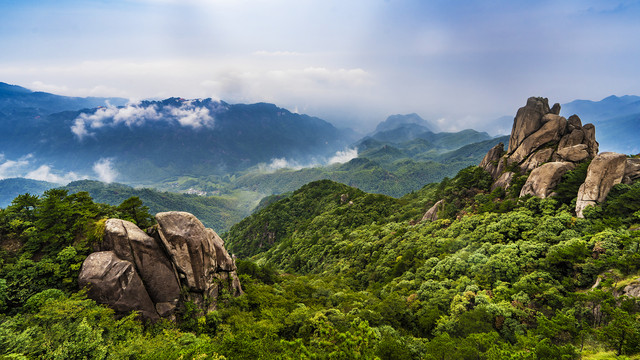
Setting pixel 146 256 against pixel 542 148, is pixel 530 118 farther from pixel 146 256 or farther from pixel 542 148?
pixel 146 256

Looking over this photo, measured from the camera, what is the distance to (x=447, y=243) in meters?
47.0

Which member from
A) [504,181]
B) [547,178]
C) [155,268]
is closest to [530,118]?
[504,181]

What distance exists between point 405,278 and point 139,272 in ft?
127

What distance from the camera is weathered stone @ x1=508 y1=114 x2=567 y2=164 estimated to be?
173 ft

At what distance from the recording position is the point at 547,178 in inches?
1742

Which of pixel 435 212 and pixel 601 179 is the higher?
pixel 601 179

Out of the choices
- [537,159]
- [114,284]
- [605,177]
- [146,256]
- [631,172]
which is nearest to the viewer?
[114,284]

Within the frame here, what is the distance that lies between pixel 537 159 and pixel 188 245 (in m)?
65.9

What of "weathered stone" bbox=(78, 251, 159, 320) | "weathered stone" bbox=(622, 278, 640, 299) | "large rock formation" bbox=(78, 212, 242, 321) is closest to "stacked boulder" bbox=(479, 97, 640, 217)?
"weathered stone" bbox=(622, 278, 640, 299)

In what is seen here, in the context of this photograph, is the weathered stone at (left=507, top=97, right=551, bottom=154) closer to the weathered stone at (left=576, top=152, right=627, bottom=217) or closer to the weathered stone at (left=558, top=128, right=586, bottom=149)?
the weathered stone at (left=558, top=128, right=586, bottom=149)

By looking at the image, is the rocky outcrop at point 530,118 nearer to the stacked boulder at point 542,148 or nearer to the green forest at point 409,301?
the stacked boulder at point 542,148

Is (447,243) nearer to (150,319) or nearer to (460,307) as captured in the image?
(460,307)

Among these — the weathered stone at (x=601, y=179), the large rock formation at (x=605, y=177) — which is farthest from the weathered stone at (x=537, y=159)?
the large rock formation at (x=605, y=177)

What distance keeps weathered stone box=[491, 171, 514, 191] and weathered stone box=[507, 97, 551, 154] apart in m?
8.81
